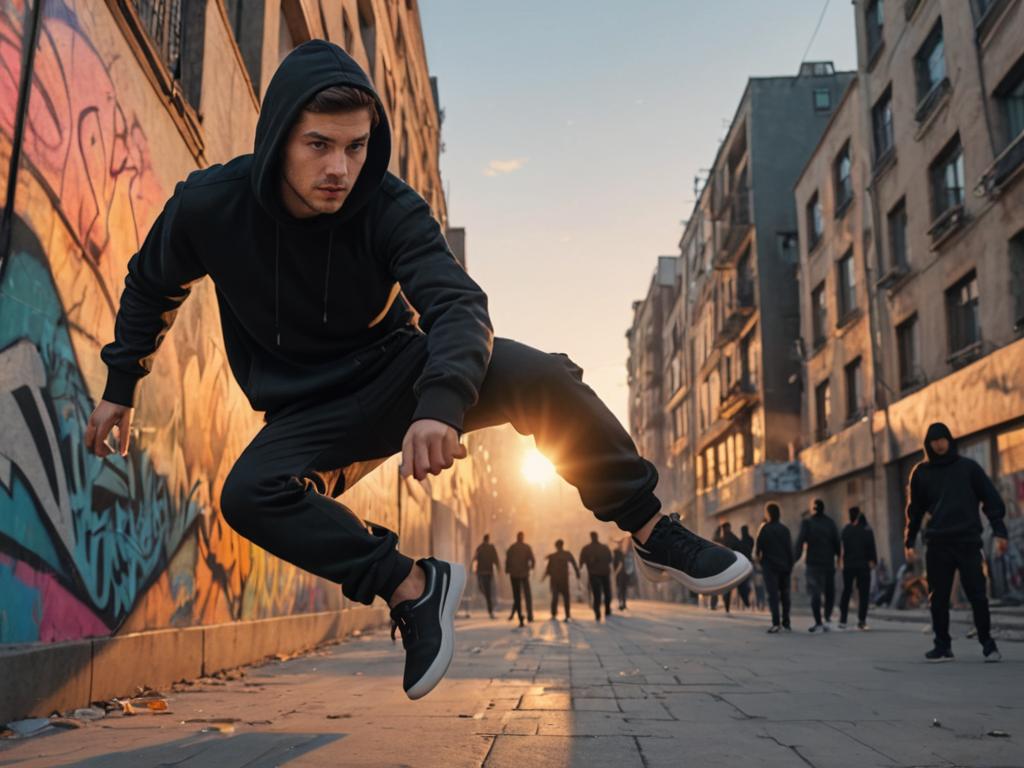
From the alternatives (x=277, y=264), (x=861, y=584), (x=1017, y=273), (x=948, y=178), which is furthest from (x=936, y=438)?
(x=948, y=178)

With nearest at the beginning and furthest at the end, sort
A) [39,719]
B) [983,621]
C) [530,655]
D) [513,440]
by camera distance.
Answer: [39,719], [983,621], [530,655], [513,440]

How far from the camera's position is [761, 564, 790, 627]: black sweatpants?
13.0m

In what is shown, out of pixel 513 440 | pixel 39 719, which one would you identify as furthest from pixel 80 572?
pixel 513 440

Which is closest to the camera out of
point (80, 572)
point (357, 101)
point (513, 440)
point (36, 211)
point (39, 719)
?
point (357, 101)

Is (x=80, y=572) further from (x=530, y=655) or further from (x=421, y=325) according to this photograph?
(x=530, y=655)

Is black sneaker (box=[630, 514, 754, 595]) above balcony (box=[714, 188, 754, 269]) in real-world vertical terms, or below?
below

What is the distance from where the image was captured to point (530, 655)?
8.46m

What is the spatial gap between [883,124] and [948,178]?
4.37 m

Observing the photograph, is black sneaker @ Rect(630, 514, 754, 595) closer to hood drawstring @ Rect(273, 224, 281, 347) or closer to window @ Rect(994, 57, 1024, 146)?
hood drawstring @ Rect(273, 224, 281, 347)

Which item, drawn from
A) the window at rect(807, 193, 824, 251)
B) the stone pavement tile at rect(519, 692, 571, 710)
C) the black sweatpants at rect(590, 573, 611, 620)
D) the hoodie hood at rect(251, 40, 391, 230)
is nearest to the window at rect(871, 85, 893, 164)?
the window at rect(807, 193, 824, 251)

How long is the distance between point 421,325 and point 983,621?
22.4ft

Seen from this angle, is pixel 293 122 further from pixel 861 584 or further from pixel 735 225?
pixel 735 225

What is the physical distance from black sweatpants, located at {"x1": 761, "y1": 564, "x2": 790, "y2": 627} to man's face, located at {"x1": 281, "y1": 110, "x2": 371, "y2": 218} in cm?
1138

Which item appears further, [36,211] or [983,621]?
[983,621]
